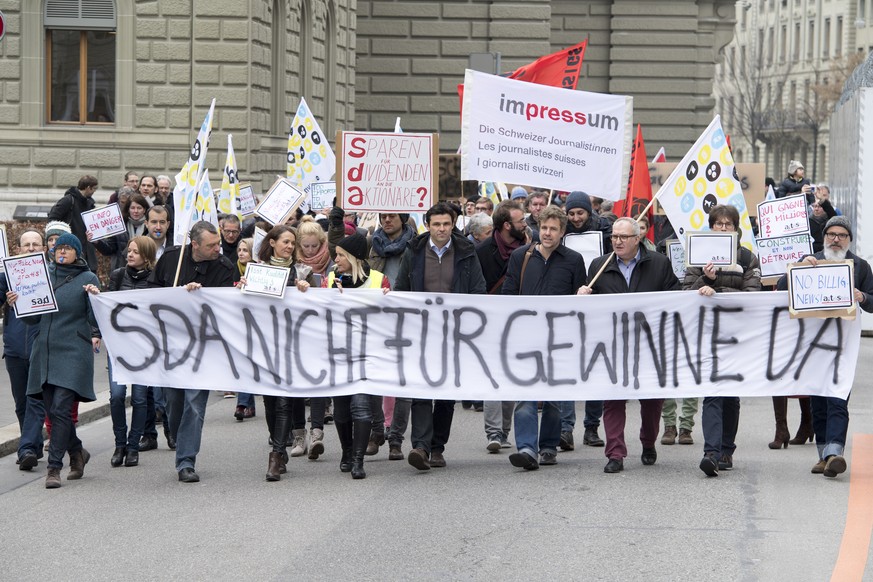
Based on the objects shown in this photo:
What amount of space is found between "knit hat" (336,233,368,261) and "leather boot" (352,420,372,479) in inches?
44.4

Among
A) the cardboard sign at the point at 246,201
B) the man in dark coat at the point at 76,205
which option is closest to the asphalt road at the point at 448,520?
the man in dark coat at the point at 76,205

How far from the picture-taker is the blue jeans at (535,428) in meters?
10.1

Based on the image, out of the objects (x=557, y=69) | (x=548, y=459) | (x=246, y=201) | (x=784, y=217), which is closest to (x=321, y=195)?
(x=246, y=201)

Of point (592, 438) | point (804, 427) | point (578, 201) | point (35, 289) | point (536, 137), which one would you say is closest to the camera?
point (35, 289)

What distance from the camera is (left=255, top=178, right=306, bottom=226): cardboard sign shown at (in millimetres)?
13891

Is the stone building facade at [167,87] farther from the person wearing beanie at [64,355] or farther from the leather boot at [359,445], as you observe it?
the leather boot at [359,445]

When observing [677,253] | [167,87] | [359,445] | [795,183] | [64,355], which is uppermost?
[167,87]

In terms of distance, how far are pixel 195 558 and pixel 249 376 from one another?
2.84m

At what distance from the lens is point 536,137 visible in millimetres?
12266

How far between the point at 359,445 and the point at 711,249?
260 centimetres

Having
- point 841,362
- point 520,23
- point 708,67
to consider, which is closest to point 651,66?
point 708,67

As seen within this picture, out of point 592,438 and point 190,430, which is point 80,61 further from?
point 190,430

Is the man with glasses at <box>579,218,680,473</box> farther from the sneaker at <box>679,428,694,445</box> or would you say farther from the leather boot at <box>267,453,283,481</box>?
the leather boot at <box>267,453,283,481</box>

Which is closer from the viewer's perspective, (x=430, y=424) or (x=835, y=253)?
(x=835, y=253)
